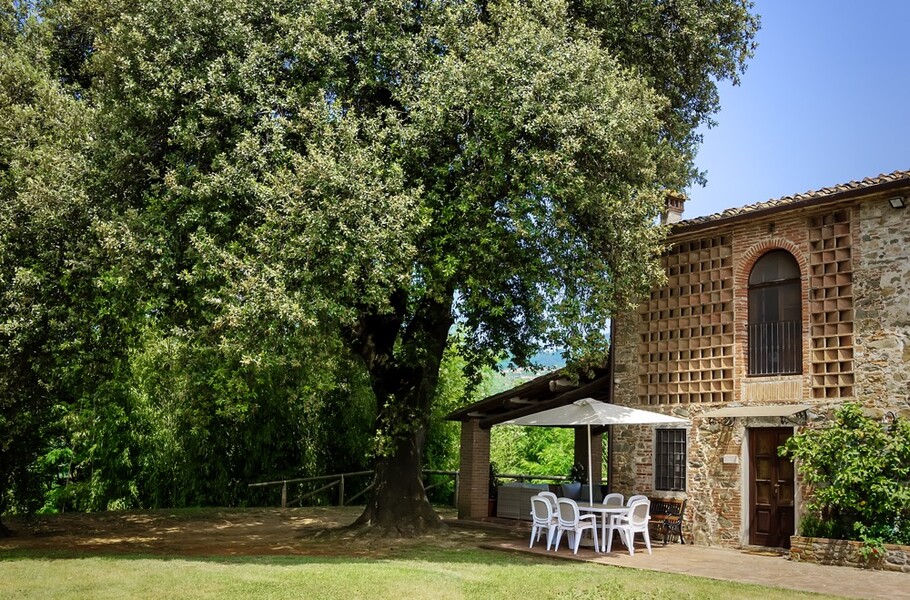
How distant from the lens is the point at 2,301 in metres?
13.0

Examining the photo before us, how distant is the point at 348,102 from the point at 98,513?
11390 millimetres

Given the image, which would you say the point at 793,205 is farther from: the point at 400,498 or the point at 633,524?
the point at 400,498

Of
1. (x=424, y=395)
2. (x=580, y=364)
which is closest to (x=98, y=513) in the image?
(x=424, y=395)

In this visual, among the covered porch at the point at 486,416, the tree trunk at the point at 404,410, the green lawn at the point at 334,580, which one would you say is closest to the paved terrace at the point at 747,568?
the green lawn at the point at 334,580

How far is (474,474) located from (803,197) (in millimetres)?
9275

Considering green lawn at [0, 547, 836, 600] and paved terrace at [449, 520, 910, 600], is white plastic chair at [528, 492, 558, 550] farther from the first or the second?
green lawn at [0, 547, 836, 600]

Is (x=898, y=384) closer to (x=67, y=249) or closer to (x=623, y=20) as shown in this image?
(x=623, y=20)

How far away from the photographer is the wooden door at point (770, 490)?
13531 millimetres

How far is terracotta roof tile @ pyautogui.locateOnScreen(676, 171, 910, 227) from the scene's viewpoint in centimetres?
1255

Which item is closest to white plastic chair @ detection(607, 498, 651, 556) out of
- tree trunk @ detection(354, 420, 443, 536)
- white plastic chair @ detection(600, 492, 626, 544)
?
white plastic chair @ detection(600, 492, 626, 544)

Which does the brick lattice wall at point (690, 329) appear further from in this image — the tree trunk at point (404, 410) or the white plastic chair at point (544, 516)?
the tree trunk at point (404, 410)

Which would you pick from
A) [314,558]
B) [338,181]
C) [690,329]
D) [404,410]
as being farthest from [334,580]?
[690,329]

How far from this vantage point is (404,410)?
47.2ft

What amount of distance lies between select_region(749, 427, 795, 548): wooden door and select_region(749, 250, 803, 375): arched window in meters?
1.06
